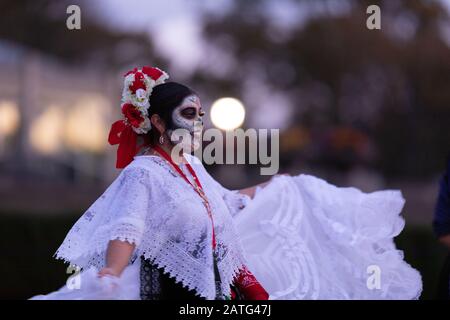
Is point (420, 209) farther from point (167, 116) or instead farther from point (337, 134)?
point (167, 116)

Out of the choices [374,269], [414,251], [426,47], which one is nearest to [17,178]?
[426,47]

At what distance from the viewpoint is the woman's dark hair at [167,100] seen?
14.4 ft

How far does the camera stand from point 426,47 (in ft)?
146

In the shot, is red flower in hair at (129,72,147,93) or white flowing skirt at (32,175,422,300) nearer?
red flower in hair at (129,72,147,93)

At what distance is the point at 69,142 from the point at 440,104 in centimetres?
1777

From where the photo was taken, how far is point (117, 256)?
3.97m

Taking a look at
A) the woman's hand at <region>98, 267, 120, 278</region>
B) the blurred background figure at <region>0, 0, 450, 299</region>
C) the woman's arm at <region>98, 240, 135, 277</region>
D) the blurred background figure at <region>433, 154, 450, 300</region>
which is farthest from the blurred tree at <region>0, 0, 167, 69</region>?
the woman's hand at <region>98, 267, 120, 278</region>

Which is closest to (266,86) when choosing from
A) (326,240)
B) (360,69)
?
(360,69)

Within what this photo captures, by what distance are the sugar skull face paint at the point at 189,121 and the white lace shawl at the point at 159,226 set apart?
14 cm

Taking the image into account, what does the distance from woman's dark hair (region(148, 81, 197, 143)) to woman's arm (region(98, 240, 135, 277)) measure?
24.7 inches

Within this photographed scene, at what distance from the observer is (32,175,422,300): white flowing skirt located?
17.5 ft

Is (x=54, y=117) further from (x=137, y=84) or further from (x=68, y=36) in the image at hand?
(x=137, y=84)

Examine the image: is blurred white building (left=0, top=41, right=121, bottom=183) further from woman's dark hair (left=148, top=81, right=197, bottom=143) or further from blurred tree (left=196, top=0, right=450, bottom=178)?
woman's dark hair (left=148, top=81, right=197, bottom=143)

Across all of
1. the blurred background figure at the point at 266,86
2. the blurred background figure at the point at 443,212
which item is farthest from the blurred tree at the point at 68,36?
the blurred background figure at the point at 443,212
